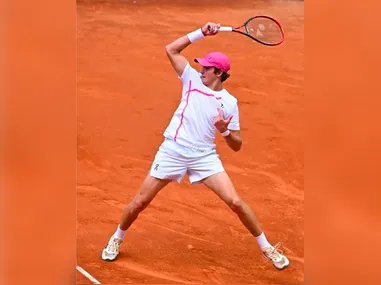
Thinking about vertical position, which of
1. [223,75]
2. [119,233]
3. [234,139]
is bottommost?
[119,233]

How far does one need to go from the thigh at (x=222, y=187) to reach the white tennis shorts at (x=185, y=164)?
0.14 ft

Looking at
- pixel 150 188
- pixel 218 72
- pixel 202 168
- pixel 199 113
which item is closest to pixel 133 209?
pixel 150 188

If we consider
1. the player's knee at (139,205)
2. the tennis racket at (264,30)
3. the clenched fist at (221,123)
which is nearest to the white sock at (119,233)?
the player's knee at (139,205)

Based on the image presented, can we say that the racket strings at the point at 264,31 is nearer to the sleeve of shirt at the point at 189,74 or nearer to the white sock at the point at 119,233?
the sleeve of shirt at the point at 189,74

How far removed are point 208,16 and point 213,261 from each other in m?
2.14

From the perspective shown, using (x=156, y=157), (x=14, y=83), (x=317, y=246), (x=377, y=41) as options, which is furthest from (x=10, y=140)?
(x=377, y=41)

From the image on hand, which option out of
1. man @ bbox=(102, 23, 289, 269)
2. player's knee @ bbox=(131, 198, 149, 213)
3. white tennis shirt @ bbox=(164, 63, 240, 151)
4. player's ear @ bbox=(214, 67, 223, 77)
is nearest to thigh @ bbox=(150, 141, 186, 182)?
man @ bbox=(102, 23, 289, 269)

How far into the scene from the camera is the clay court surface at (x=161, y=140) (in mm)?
6352

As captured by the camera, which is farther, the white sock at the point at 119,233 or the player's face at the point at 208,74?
the white sock at the point at 119,233

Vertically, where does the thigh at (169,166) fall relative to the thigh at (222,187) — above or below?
above

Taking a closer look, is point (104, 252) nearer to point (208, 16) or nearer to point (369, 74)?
point (208, 16)

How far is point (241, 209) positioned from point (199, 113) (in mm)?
837

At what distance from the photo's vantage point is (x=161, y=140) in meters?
6.51

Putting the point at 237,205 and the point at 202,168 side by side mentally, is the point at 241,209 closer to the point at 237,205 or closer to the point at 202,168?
the point at 237,205
